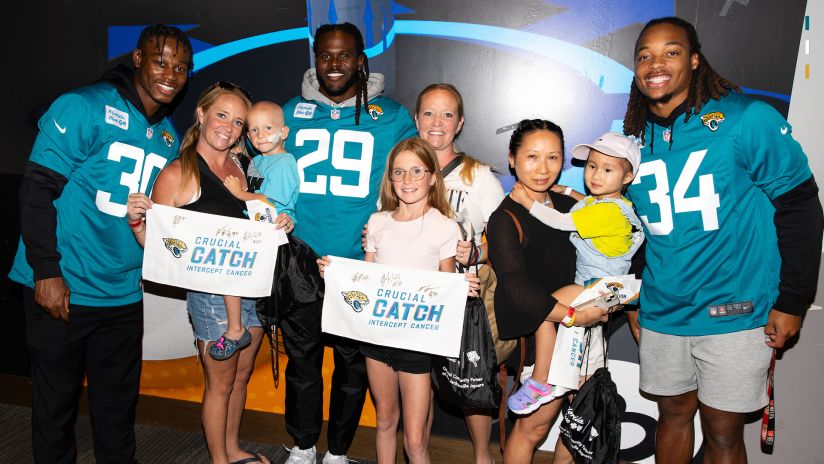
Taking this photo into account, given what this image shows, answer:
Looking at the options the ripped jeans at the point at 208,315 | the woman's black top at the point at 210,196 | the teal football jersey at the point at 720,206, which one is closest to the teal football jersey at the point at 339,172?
the woman's black top at the point at 210,196

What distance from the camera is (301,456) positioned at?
305 centimetres

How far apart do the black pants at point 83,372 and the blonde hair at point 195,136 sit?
82 centimetres

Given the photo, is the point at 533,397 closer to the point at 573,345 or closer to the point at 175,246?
the point at 573,345

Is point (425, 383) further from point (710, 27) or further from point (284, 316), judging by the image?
point (710, 27)

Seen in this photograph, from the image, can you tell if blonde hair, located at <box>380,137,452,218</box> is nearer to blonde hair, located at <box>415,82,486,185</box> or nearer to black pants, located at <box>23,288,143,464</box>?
blonde hair, located at <box>415,82,486,185</box>

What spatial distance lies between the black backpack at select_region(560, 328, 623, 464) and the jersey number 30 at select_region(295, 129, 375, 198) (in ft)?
4.58

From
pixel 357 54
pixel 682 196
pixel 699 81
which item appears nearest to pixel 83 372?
pixel 357 54

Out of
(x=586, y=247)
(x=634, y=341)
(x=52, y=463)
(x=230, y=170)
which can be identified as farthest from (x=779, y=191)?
(x=52, y=463)

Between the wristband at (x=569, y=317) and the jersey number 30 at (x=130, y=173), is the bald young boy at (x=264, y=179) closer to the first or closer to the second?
the jersey number 30 at (x=130, y=173)

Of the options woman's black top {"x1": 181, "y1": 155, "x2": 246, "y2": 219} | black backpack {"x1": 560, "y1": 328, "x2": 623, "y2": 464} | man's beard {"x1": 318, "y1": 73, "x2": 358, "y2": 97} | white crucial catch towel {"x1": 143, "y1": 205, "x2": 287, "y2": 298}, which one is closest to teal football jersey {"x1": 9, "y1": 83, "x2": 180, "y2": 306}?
white crucial catch towel {"x1": 143, "y1": 205, "x2": 287, "y2": 298}

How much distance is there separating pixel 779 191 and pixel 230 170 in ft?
8.13

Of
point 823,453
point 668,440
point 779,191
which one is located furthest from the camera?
point 823,453

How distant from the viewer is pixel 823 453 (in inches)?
112

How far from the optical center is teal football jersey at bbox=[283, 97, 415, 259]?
8.90 feet
